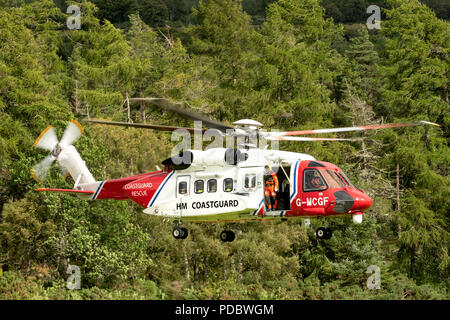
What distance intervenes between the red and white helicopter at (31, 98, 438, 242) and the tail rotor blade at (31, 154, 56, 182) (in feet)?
14.3

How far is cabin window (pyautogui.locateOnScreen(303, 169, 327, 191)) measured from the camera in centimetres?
2605

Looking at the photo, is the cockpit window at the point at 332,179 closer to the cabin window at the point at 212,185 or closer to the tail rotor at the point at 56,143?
the cabin window at the point at 212,185

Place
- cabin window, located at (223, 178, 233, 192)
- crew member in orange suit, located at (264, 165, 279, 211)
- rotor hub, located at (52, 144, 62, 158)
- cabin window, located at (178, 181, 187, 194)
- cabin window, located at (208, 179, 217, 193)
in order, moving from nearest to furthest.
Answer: crew member in orange suit, located at (264, 165, 279, 211) < cabin window, located at (223, 178, 233, 192) < cabin window, located at (208, 179, 217, 193) < cabin window, located at (178, 181, 187, 194) < rotor hub, located at (52, 144, 62, 158)

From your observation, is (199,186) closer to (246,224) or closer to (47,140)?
(47,140)

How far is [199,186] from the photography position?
90.4 feet

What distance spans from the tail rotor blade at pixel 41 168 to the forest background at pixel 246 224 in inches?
227

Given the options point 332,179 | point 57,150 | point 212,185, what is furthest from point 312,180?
point 57,150

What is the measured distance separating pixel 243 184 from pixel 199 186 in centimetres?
172

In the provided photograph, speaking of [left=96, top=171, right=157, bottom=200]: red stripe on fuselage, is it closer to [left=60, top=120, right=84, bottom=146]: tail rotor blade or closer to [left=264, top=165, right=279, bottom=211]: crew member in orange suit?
[left=60, top=120, right=84, bottom=146]: tail rotor blade

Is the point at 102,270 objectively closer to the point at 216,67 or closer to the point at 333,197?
the point at 333,197

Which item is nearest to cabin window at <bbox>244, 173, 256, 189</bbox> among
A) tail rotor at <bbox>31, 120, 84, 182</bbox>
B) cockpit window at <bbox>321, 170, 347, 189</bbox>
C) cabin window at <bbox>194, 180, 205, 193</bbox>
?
cabin window at <bbox>194, 180, 205, 193</bbox>

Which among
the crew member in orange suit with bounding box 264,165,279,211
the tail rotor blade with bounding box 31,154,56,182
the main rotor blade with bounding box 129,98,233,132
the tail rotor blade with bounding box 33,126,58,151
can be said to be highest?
the tail rotor blade with bounding box 33,126,58,151

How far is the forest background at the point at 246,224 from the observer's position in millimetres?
41281

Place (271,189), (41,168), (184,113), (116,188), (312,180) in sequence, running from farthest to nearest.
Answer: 1. (41,168)
2. (116,188)
3. (271,189)
4. (312,180)
5. (184,113)
